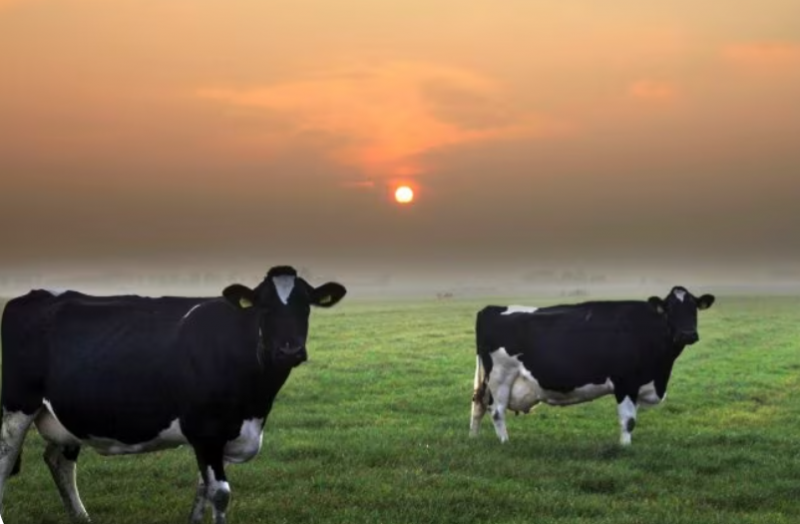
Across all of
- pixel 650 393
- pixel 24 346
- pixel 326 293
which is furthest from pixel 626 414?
pixel 24 346

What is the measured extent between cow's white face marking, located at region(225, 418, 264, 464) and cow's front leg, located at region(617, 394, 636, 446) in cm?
796

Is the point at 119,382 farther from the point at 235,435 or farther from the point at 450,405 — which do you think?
the point at 450,405

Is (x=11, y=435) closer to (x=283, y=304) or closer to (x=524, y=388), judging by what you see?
(x=283, y=304)

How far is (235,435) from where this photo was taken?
30.6 feet

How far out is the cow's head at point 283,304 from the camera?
28.8 ft

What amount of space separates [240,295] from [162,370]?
114cm

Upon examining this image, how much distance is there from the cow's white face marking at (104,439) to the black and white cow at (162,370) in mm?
15

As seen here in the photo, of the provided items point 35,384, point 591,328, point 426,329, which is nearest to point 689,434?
point 591,328

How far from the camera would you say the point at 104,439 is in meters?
9.49

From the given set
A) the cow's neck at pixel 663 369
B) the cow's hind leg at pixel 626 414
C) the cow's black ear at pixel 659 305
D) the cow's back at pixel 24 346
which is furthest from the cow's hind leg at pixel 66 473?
the cow's black ear at pixel 659 305

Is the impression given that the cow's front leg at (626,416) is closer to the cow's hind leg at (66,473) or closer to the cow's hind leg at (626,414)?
the cow's hind leg at (626,414)

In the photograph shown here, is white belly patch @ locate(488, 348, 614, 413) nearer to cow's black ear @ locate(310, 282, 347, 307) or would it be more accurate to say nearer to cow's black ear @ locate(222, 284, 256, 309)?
cow's black ear @ locate(310, 282, 347, 307)

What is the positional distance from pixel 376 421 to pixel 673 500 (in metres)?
8.68

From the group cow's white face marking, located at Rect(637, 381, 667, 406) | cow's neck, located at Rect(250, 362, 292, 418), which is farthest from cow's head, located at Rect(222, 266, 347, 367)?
cow's white face marking, located at Rect(637, 381, 667, 406)
